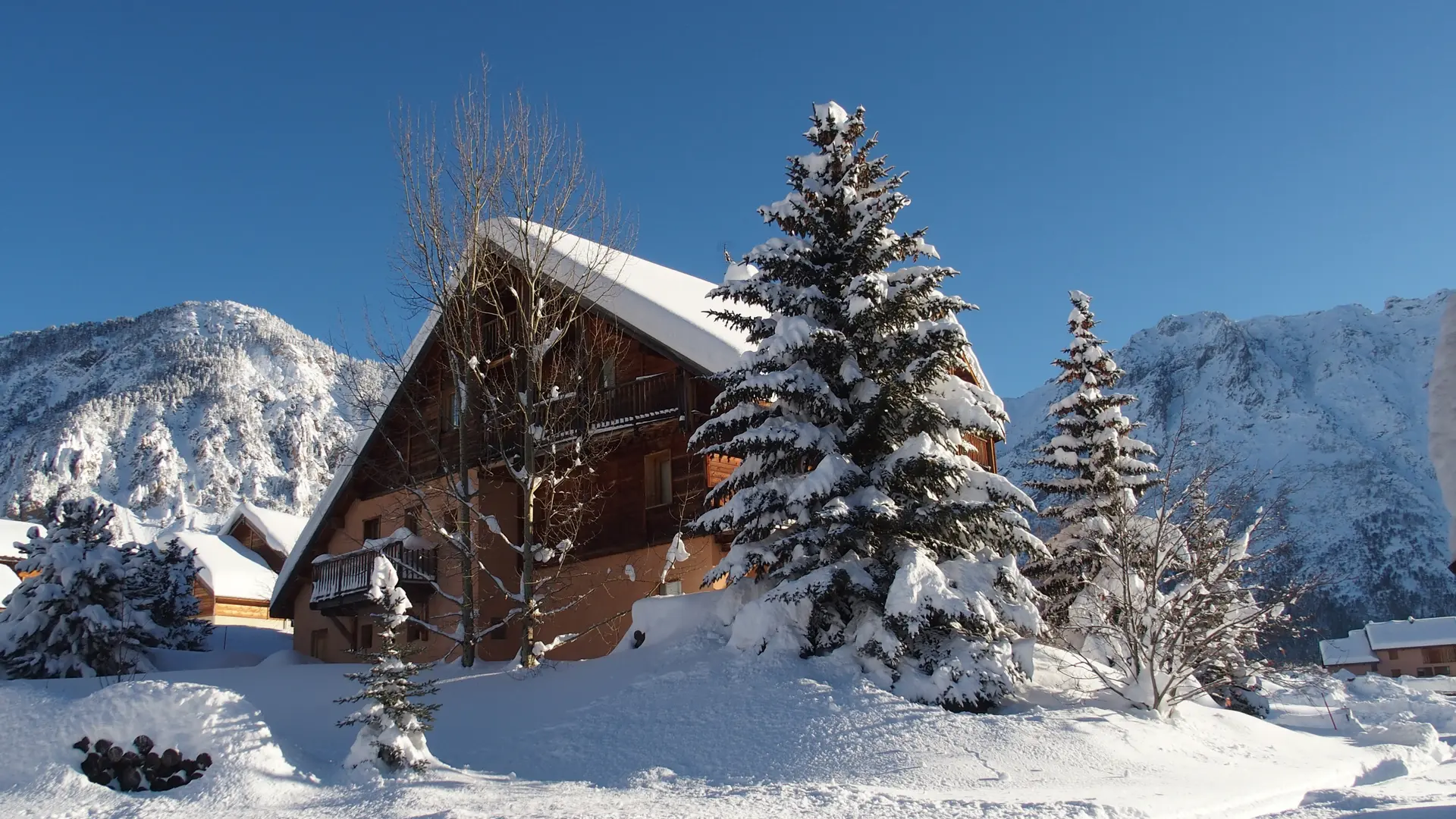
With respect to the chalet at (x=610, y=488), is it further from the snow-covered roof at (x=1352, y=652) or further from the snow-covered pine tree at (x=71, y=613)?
the snow-covered roof at (x=1352, y=652)

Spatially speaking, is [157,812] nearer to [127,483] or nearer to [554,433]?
[554,433]

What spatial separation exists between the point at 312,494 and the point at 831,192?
6392 inches

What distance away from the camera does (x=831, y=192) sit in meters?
16.3

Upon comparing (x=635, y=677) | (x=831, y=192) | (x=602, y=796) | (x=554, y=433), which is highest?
(x=831, y=192)

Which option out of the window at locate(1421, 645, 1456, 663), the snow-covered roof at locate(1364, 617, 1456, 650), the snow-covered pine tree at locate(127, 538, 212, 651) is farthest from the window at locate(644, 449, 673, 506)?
the window at locate(1421, 645, 1456, 663)

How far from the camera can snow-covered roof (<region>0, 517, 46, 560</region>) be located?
1597 inches

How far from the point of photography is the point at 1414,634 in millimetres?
91250

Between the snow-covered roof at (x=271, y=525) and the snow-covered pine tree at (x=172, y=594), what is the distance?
14321 mm

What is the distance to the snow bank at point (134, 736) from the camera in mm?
9781

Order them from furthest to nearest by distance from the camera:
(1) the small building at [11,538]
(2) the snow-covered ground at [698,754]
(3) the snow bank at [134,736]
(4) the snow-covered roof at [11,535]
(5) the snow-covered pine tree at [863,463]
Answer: (4) the snow-covered roof at [11,535]
(1) the small building at [11,538]
(5) the snow-covered pine tree at [863,463]
(3) the snow bank at [134,736]
(2) the snow-covered ground at [698,754]

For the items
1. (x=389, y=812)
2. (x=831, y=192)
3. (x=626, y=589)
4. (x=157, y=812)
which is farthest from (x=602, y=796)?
(x=626, y=589)

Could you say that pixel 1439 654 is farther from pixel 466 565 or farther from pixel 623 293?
pixel 466 565

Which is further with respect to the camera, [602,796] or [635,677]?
[635,677]

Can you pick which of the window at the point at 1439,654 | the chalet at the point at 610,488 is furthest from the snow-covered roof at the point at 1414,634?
the chalet at the point at 610,488
